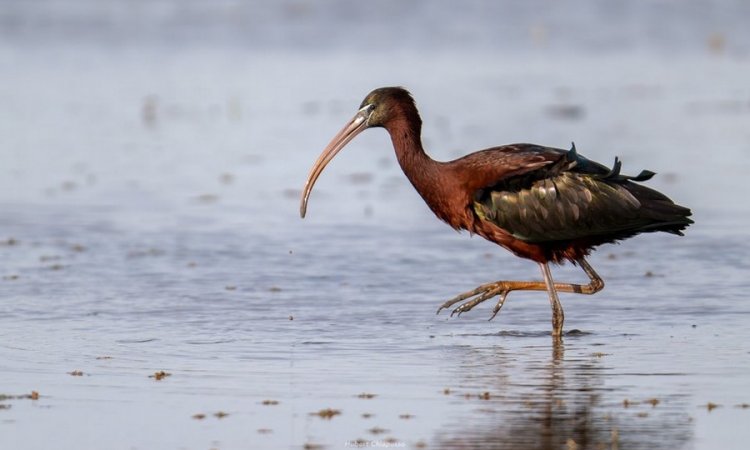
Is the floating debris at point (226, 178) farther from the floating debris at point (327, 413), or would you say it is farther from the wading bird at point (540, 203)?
the floating debris at point (327, 413)

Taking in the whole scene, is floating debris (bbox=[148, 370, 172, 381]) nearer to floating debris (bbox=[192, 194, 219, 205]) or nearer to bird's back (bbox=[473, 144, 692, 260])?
bird's back (bbox=[473, 144, 692, 260])

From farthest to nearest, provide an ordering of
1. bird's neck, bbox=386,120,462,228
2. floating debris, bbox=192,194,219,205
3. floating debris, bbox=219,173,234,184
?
floating debris, bbox=219,173,234,184 → floating debris, bbox=192,194,219,205 → bird's neck, bbox=386,120,462,228

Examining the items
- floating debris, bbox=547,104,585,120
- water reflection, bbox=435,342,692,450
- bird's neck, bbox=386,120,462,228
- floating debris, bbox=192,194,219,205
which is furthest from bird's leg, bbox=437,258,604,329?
floating debris, bbox=547,104,585,120

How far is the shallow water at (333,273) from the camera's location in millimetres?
8039

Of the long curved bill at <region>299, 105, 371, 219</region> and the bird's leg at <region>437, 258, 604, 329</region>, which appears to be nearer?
the bird's leg at <region>437, 258, 604, 329</region>

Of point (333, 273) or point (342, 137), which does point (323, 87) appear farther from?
point (342, 137)

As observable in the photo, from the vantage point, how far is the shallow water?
804 cm

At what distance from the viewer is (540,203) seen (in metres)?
10.3

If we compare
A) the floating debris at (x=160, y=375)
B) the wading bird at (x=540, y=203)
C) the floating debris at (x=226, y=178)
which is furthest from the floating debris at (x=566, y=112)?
the floating debris at (x=160, y=375)

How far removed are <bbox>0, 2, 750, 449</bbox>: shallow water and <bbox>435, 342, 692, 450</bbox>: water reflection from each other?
0.02m

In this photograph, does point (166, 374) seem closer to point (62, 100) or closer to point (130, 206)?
point (130, 206)

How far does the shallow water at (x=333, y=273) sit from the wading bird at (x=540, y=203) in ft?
1.89

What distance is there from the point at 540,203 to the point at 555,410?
245 centimetres

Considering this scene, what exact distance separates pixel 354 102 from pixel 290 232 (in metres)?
7.46
